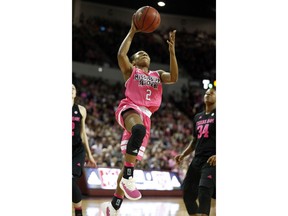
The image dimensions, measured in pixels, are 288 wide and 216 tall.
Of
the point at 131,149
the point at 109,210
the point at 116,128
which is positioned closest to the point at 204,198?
the point at 109,210

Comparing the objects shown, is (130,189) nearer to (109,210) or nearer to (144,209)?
(109,210)

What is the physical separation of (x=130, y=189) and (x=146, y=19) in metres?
1.51

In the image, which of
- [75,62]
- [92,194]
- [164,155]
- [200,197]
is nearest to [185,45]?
[75,62]

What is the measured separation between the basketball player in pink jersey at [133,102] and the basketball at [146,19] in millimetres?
71

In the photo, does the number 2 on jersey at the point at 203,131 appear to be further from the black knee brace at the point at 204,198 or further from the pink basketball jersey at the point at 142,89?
the pink basketball jersey at the point at 142,89

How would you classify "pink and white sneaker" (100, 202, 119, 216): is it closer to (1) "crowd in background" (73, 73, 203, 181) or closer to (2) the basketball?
(2) the basketball

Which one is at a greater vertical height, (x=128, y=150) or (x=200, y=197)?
(x=128, y=150)

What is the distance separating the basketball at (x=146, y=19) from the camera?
4453mm

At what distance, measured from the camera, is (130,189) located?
14.3 ft
